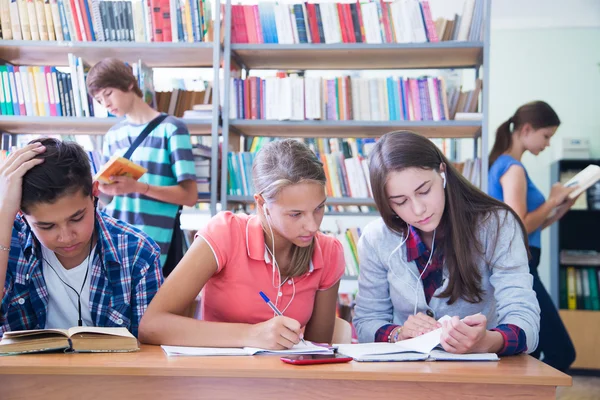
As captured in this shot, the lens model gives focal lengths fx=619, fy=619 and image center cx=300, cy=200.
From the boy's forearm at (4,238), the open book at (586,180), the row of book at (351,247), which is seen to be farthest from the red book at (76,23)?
the open book at (586,180)

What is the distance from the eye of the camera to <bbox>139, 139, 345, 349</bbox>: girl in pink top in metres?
1.44

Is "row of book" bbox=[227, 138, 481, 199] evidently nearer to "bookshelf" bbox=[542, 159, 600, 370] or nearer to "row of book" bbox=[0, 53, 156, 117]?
"row of book" bbox=[0, 53, 156, 117]

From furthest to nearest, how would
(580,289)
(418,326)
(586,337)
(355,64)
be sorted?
(580,289) → (586,337) → (355,64) → (418,326)

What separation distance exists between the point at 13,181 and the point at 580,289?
4025 mm

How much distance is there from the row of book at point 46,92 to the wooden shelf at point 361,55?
2.00 feet

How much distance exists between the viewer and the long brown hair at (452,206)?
1520mm

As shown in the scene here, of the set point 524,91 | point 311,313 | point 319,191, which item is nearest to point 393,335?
point 311,313

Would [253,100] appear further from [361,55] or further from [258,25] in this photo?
[361,55]

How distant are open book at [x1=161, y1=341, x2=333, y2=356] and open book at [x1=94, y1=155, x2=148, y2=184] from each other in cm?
113

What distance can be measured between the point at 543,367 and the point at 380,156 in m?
0.64

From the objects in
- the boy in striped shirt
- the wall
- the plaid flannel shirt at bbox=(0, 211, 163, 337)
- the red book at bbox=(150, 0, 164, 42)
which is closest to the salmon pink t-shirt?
the plaid flannel shirt at bbox=(0, 211, 163, 337)

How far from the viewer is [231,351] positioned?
48.0 inches

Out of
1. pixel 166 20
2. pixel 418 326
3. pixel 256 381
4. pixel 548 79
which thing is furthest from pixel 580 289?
pixel 256 381

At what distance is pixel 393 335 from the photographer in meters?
1.48
